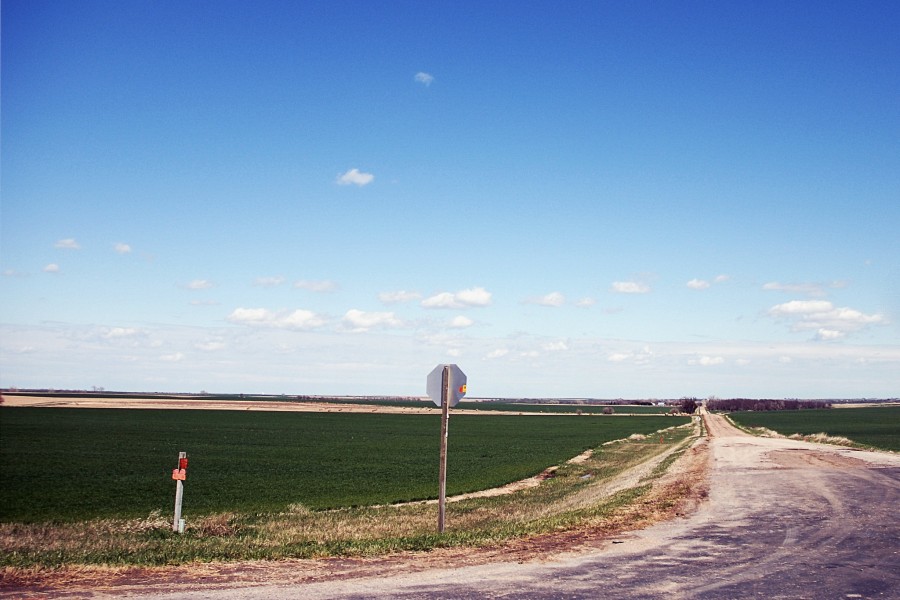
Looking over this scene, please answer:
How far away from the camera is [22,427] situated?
71750 mm

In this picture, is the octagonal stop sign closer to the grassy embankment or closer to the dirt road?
the grassy embankment

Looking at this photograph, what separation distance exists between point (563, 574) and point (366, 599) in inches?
114

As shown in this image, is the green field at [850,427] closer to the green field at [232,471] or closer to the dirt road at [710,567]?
the green field at [232,471]

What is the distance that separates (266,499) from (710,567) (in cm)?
1873

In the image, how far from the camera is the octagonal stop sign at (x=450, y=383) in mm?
13281

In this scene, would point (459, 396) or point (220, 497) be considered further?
point (220, 497)

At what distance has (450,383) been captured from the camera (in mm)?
13289

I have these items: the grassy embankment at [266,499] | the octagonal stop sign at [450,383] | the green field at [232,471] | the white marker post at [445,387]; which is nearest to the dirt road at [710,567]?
the grassy embankment at [266,499]

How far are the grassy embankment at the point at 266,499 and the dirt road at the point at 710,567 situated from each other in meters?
1.84

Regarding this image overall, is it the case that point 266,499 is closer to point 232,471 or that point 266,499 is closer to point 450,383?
point 232,471

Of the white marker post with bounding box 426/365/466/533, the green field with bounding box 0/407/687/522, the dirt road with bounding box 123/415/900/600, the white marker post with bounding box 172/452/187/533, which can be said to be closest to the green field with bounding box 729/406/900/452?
the green field with bounding box 0/407/687/522

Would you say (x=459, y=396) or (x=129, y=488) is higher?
(x=459, y=396)

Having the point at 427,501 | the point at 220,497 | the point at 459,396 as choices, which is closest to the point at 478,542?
the point at 459,396

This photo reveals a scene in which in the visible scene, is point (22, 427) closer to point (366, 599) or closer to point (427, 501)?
point (427, 501)
